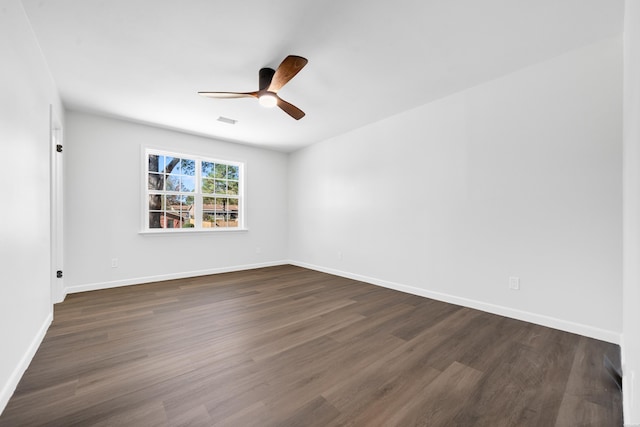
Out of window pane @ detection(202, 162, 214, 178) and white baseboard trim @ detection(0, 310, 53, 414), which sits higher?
window pane @ detection(202, 162, 214, 178)

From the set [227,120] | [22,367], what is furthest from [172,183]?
[22,367]

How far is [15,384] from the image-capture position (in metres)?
1.57

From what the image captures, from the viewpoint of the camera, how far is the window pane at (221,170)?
495 centimetres

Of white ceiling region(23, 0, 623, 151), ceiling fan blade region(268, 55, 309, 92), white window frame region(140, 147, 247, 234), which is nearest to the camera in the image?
white ceiling region(23, 0, 623, 151)

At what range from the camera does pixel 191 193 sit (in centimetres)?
461

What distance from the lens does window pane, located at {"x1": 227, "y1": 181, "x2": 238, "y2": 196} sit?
5.10 meters

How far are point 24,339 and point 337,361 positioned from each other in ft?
7.00

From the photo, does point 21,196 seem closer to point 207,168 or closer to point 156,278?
point 156,278

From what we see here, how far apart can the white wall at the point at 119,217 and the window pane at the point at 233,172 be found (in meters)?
0.23

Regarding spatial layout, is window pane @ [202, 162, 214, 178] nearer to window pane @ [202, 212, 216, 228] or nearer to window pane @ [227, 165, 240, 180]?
window pane @ [227, 165, 240, 180]

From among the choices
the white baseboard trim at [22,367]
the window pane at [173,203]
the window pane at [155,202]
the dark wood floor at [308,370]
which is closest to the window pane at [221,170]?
the window pane at [173,203]

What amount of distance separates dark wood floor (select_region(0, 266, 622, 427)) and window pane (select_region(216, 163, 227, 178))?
2675mm

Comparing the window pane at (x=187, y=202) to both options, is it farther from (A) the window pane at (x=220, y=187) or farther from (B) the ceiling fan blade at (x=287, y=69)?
(B) the ceiling fan blade at (x=287, y=69)

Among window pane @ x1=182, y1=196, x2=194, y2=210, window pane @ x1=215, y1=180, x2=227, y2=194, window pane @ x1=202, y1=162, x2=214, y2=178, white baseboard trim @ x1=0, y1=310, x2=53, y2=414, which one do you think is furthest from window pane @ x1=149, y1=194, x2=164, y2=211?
white baseboard trim @ x1=0, y1=310, x2=53, y2=414
